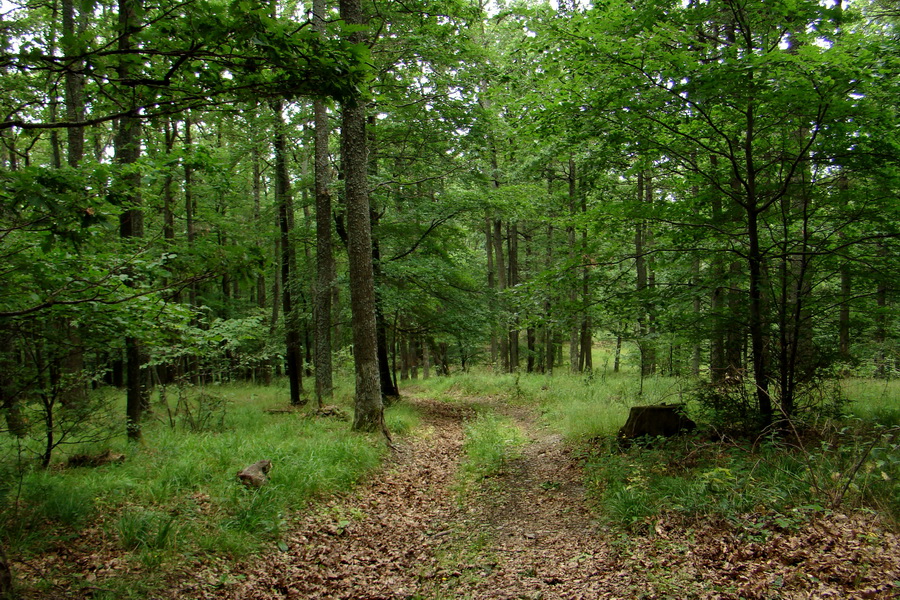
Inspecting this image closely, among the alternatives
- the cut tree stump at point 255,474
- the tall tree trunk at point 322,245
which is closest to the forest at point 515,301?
the cut tree stump at point 255,474

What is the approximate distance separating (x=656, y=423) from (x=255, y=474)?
237 inches

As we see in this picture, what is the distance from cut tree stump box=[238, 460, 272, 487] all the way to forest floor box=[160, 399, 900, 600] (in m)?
0.77

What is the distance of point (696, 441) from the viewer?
21.7 ft

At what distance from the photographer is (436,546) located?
528 cm

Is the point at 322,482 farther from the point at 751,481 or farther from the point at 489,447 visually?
the point at 751,481

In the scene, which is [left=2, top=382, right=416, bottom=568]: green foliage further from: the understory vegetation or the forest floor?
the forest floor

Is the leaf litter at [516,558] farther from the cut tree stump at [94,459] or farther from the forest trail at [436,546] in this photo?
the cut tree stump at [94,459]

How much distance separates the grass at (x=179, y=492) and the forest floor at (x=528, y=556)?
29 cm

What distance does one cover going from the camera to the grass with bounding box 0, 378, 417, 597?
14.7ft

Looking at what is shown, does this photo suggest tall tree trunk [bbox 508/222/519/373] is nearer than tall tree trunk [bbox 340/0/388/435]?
No

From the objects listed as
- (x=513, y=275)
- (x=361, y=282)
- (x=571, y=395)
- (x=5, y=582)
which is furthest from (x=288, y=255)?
(x=513, y=275)

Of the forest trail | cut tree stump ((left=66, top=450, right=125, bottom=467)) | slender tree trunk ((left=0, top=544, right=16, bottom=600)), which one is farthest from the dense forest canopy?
the forest trail

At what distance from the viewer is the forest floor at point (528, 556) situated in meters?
3.65

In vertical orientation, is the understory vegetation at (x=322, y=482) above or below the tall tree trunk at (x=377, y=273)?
below
